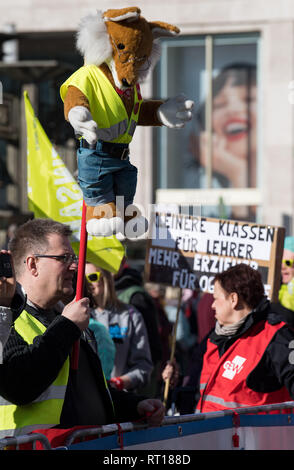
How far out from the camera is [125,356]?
594cm

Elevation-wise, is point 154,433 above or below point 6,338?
below

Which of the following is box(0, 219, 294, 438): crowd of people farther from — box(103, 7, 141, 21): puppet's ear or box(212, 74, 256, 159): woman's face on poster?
box(212, 74, 256, 159): woman's face on poster

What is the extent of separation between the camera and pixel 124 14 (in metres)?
3.32

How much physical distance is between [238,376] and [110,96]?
6.10 ft

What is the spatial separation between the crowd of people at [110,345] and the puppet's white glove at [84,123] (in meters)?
0.57

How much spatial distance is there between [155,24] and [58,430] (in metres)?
1.64

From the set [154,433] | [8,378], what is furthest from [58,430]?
[154,433]

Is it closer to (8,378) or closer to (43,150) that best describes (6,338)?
(8,378)

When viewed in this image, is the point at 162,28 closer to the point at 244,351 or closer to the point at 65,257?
the point at 65,257

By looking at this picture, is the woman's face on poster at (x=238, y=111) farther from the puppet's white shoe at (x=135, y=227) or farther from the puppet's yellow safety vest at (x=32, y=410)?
the puppet's yellow safety vest at (x=32, y=410)

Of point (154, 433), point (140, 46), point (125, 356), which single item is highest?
point (140, 46)

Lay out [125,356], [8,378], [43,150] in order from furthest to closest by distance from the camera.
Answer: [125,356] → [43,150] → [8,378]

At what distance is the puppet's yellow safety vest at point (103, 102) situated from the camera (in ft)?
10.9

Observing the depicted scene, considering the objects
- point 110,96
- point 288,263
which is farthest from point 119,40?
point 288,263
